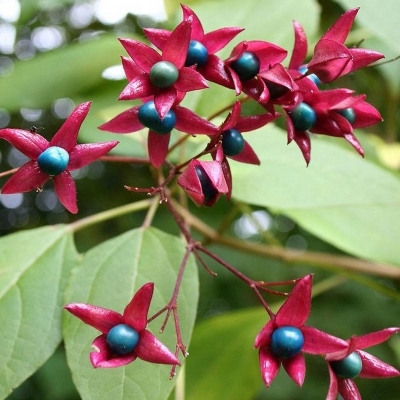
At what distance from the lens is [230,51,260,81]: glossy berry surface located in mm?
683

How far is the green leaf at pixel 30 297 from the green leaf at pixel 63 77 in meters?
0.55

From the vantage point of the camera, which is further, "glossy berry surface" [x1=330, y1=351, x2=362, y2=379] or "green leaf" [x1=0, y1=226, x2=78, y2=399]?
"green leaf" [x1=0, y1=226, x2=78, y2=399]

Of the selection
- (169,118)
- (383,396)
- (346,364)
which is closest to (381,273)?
(346,364)

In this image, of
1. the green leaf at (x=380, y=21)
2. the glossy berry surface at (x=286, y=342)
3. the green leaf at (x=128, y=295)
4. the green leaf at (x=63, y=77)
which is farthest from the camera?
the green leaf at (x=63, y=77)

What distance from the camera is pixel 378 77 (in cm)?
175

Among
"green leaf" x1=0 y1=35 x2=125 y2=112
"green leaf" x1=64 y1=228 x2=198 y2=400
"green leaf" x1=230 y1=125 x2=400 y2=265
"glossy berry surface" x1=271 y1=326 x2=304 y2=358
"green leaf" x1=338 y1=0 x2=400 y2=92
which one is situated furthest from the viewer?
"green leaf" x1=0 y1=35 x2=125 y2=112

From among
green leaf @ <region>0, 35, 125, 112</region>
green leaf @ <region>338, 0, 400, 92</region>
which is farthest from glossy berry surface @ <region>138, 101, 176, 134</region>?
A: green leaf @ <region>0, 35, 125, 112</region>

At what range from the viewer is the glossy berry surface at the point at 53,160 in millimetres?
641

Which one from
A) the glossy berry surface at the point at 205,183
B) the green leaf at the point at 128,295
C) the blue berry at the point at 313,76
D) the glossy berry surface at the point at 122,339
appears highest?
the blue berry at the point at 313,76

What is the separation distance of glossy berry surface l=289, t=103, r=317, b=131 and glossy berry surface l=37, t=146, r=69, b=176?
271 mm

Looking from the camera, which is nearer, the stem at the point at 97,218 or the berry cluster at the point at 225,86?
the berry cluster at the point at 225,86

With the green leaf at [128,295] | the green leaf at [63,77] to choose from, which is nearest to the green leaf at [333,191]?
the green leaf at [128,295]

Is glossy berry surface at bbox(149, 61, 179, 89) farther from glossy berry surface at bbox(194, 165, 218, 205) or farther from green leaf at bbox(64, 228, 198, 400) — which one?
green leaf at bbox(64, 228, 198, 400)

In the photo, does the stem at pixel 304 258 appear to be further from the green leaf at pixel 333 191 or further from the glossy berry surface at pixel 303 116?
the glossy berry surface at pixel 303 116
